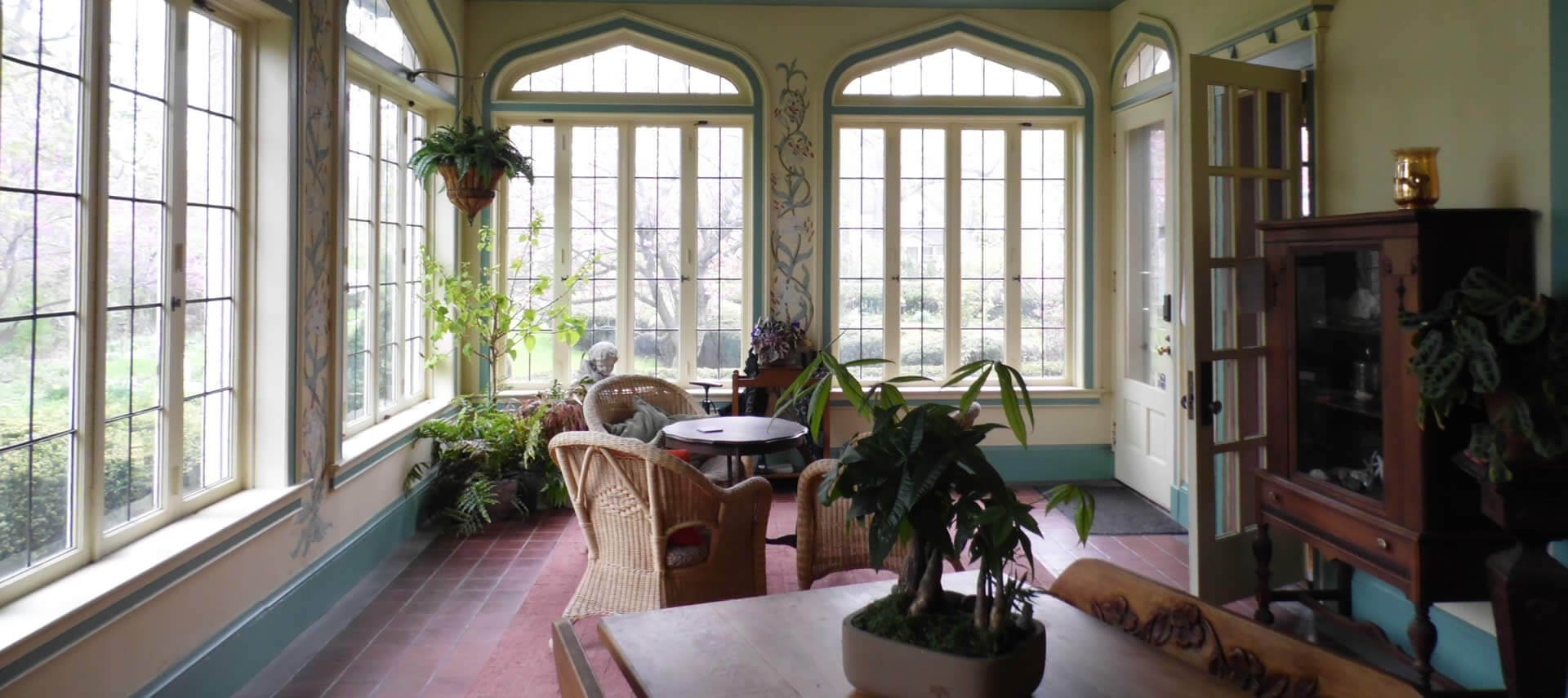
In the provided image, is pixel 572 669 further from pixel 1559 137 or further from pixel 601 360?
pixel 601 360

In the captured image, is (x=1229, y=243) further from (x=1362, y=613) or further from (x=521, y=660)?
(x=521, y=660)

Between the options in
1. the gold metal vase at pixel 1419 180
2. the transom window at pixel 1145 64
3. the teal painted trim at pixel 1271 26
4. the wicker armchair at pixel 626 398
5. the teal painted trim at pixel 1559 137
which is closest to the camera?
the teal painted trim at pixel 1559 137

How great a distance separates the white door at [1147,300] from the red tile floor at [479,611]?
0.84 m

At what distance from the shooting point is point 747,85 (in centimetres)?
680

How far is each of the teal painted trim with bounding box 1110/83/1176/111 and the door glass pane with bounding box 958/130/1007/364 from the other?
0.77 m

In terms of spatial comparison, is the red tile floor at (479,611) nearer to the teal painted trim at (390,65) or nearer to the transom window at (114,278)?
the transom window at (114,278)

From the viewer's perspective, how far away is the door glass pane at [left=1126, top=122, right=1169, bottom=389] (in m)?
6.11

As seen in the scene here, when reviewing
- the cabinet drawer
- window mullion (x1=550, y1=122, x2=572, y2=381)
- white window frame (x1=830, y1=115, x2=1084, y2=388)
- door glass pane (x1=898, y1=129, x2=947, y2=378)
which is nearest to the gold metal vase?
the cabinet drawer

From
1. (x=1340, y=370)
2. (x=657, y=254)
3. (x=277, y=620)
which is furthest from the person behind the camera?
(x=657, y=254)

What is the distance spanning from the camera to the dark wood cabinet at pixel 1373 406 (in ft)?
10.1

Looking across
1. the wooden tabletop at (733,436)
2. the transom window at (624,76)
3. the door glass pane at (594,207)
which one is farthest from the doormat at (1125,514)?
the transom window at (624,76)

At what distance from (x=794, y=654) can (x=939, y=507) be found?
1.52 feet

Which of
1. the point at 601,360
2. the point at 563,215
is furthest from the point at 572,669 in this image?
the point at 563,215

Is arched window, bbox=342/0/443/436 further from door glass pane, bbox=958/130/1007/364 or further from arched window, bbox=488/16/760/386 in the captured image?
door glass pane, bbox=958/130/1007/364
